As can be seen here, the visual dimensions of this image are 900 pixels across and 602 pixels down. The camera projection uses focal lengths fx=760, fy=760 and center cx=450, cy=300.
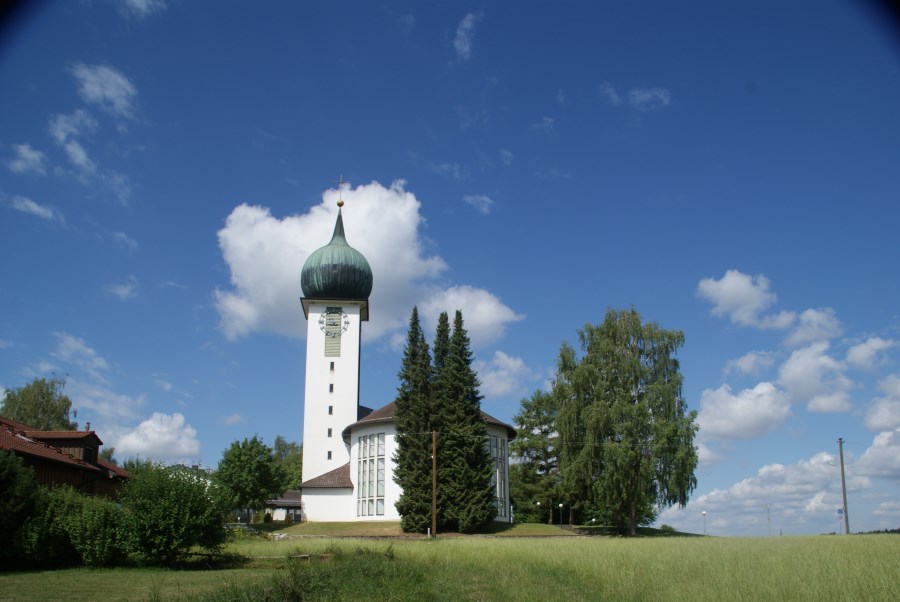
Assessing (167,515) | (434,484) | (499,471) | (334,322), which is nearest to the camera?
(167,515)

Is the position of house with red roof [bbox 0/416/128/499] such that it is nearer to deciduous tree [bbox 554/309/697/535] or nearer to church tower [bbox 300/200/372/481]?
church tower [bbox 300/200/372/481]

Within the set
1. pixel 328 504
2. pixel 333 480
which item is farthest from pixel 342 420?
pixel 328 504

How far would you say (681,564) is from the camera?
19.3m

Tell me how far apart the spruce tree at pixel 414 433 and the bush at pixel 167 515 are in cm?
2146

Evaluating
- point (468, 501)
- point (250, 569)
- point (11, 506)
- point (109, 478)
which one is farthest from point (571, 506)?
point (11, 506)

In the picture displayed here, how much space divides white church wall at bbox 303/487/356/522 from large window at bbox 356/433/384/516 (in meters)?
1.33

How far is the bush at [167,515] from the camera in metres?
24.6

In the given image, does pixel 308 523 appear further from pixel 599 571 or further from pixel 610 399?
pixel 599 571

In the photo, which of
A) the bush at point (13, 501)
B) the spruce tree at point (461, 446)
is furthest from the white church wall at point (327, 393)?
the bush at point (13, 501)

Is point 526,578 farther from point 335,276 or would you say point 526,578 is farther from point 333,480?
point 335,276

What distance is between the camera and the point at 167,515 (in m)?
24.7

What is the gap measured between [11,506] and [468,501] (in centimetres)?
2799

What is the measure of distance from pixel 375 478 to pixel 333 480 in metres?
5.71

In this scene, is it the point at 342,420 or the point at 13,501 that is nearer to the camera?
the point at 13,501
